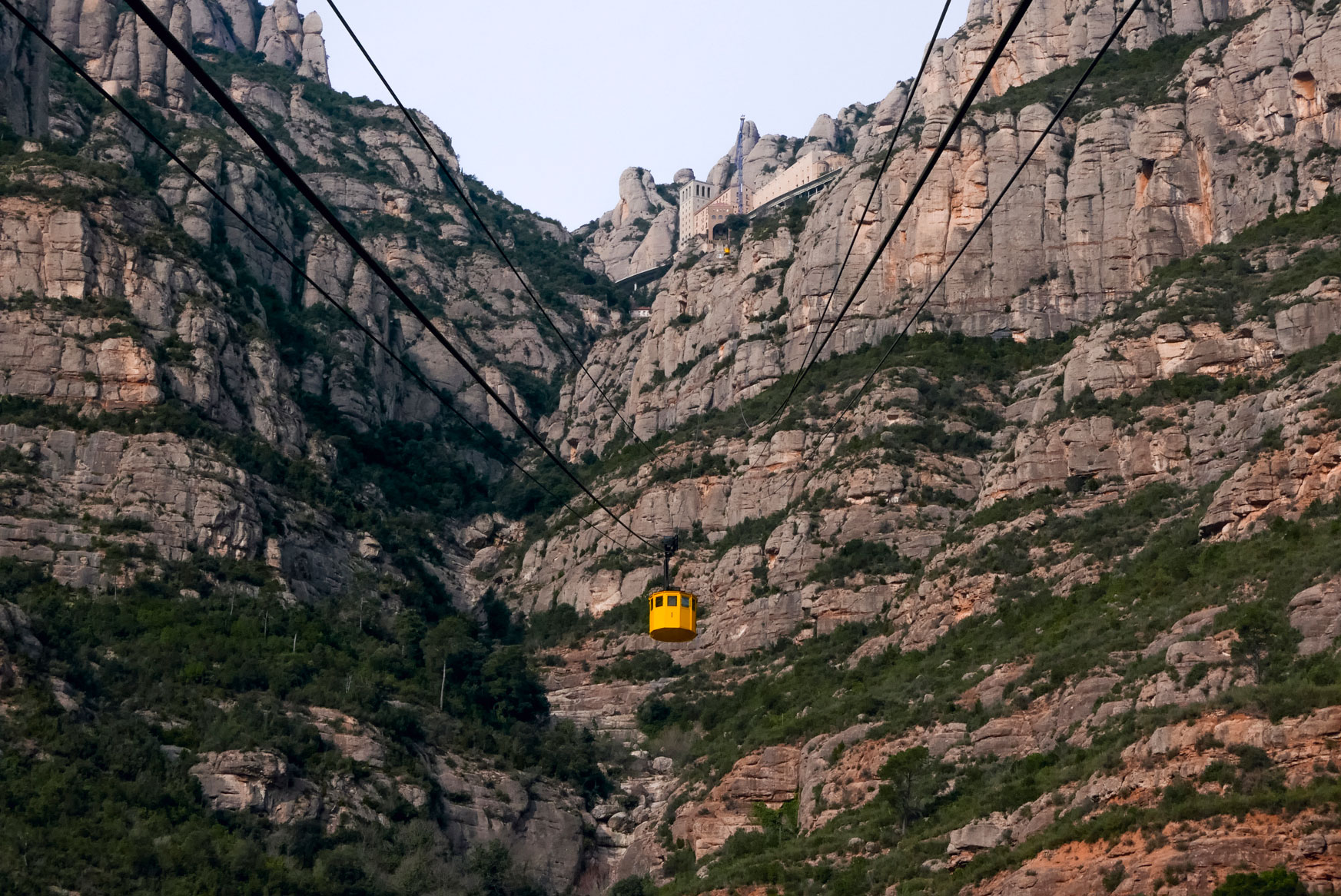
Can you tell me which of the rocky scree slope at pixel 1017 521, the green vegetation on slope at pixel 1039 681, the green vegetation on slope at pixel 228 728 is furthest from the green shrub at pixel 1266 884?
the green vegetation on slope at pixel 228 728

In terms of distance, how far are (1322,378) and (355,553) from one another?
6427cm

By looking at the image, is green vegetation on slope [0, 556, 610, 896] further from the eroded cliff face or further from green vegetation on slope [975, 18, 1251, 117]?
green vegetation on slope [975, 18, 1251, 117]

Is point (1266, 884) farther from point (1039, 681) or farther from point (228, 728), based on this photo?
point (228, 728)

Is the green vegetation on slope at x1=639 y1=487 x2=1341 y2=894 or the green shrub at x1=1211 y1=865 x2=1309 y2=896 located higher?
the green vegetation on slope at x1=639 y1=487 x2=1341 y2=894

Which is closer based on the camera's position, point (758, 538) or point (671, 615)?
point (671, 615)

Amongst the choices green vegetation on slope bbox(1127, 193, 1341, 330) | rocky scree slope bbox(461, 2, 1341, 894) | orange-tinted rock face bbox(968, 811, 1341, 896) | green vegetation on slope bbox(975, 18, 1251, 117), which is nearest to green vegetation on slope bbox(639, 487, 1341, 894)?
rocky scree slope bbox(461, 2, 1341, 894)

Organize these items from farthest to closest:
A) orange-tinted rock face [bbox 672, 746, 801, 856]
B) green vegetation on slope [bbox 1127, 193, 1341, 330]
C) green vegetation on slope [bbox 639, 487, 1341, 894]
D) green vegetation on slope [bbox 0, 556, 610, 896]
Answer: green vegetation on slope [bbox 1127, 193, 1341, 330] → orange-tinted rock face [bbox 672, 746, 801, 856] → green vegetation on slope [bbox 0, 556, 610, 896] → green vegetation on slope [bbox 639, 487, 1341, 894]

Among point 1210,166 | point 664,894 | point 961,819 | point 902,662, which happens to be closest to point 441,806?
point 664,894

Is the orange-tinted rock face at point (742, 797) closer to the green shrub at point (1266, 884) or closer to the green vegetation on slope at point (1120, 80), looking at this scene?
the green shrub at point (1266, 884)

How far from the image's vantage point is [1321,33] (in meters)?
100

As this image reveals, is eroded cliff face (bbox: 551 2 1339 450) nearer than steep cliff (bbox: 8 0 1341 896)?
No

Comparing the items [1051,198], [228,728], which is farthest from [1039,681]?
[1051,198]

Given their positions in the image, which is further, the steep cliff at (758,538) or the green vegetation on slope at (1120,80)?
the green vegetation on slope at (1120,80)

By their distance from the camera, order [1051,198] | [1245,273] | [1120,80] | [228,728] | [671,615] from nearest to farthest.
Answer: [671,615] → [228,728] → [1245,273] → [1051,198] → [1120,80]
